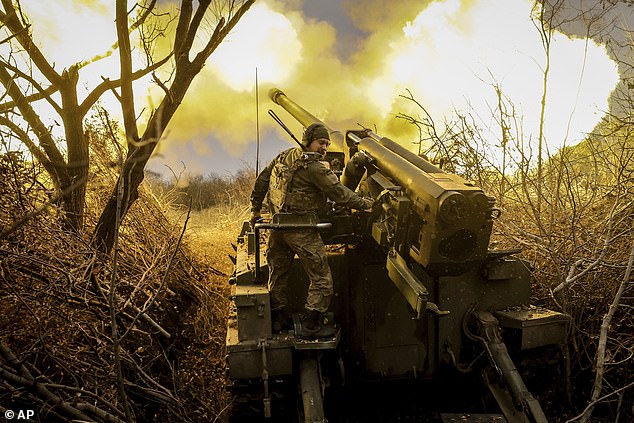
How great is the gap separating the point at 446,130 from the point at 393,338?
3669mm

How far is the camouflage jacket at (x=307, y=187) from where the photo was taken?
14.5 feet

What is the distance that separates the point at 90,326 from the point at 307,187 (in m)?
2.11

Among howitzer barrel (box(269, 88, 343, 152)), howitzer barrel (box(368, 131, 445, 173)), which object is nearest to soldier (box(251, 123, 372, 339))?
howitzer barrel (box(368, 131, 445, 173))

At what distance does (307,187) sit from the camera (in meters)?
4.62

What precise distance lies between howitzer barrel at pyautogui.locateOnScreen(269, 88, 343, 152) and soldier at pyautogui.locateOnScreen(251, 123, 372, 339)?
107 centimetres

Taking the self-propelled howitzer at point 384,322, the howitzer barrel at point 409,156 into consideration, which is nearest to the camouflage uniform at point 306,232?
the self-propelled howitzer at point 384,322

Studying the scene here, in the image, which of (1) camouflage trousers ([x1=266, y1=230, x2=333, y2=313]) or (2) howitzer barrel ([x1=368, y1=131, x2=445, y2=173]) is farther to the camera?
(1) camouflage trousers ([x1=266, y1=230, x2=333, y2=313])

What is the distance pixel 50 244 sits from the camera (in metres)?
4.67

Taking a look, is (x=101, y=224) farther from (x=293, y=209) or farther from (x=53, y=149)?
(x=293, y=209)

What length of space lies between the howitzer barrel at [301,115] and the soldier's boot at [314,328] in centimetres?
211

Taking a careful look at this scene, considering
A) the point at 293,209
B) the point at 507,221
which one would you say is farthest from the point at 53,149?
the point at 507,221

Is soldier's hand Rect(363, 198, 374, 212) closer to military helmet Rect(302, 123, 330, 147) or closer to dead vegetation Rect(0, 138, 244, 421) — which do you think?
military helmet Rect(302, 123, 330, 147)

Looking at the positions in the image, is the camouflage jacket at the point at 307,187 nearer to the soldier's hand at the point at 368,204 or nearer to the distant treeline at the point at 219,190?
the soldier's hand at the point at 368,204

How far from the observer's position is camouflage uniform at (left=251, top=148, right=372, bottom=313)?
14.5ft
